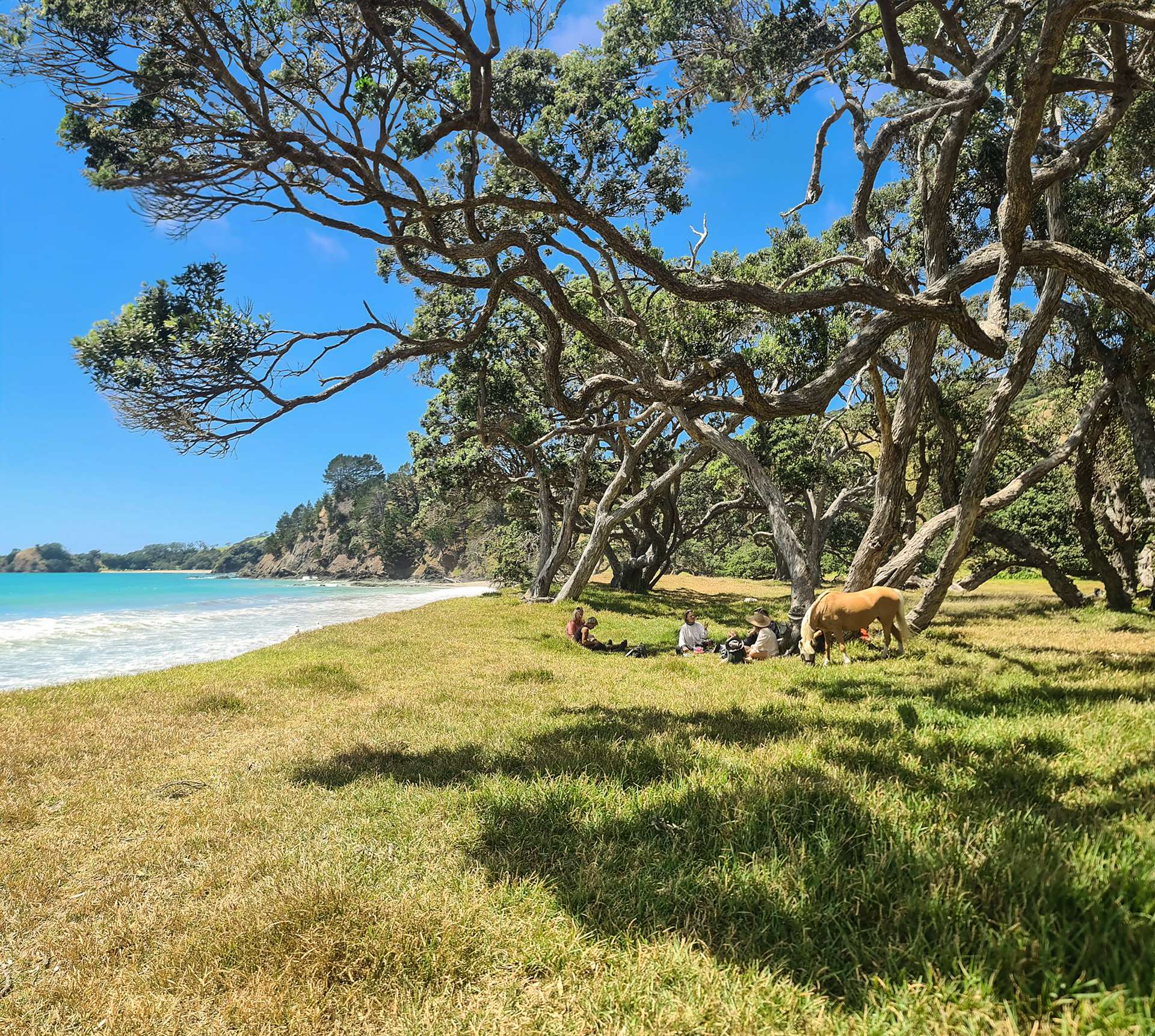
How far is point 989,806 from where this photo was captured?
12.2ft

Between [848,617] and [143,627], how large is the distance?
3290cm

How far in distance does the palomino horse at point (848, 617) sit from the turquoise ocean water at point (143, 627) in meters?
16.6

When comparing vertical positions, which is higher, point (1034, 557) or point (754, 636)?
point (1034, 557)

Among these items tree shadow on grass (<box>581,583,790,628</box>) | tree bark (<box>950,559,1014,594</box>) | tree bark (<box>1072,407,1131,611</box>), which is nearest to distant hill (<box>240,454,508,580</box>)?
tree shadow on grass (<box>581,583,790,628</box>)

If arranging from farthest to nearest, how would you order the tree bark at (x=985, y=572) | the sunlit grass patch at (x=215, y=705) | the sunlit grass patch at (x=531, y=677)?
the tree bark at (x=985, y=572) → the sunlit grass patch at (x=531, y=677) → the sunlit grass patch at (x=215, y=705)

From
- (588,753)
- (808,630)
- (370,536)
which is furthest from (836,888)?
(370,536)

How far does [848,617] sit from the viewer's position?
1020cm

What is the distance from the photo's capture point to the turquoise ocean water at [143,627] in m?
17.6

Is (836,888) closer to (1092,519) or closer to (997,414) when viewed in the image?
(997,414)

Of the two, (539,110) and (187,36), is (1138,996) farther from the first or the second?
(539,110)

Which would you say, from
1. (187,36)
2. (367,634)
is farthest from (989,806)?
(367,634)

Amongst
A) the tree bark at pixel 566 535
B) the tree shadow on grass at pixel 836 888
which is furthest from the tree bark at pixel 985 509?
the tree bark at pixel 566 535

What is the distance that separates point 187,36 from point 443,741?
9251mm

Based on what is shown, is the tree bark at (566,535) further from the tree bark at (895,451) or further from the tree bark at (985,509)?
the tree bark at (985,509)
